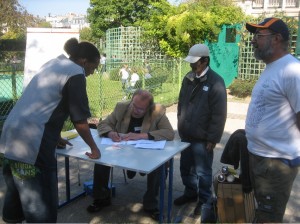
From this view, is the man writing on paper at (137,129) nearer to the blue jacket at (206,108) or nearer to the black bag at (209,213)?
the blue jacket at (206,108)

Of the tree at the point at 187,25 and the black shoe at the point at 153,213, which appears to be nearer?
the black shoe at the point at 153,213

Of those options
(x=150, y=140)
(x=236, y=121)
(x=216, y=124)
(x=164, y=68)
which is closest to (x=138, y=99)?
(x=150, y=140)

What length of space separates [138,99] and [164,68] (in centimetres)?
706

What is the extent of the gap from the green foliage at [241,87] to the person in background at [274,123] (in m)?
9.06

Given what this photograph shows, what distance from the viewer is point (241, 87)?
11.4 metres

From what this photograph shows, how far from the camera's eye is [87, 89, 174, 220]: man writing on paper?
12.2ft

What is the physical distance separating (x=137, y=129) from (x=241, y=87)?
27.0ft

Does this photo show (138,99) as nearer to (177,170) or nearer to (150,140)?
(150,140)

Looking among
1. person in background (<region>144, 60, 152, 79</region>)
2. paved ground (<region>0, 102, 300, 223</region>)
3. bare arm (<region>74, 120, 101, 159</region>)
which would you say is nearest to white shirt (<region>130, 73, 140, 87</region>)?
person in background (<region>144, 60, 152, 79</region>)

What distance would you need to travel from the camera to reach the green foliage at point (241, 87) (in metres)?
11.4

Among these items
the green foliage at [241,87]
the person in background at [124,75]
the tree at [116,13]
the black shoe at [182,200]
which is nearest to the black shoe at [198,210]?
the black shoe at [182,200]

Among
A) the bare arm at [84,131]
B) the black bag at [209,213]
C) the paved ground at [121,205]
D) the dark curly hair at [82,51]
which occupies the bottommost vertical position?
the paved ground at [121,205]

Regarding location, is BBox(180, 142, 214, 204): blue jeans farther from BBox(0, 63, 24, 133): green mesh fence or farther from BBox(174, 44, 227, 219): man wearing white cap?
BBox(0, 63, 24, 133): green mesh fence

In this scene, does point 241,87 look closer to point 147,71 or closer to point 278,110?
point 147,71
